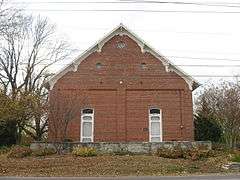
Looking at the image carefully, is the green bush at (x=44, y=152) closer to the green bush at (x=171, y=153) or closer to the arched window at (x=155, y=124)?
the green bush at (x=171, y=153)

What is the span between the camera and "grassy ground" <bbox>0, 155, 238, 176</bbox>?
22.7 meters

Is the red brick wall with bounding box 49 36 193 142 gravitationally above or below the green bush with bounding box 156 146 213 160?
above

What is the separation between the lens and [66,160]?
25.3 m

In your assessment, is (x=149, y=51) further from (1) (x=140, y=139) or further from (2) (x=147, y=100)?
(1) (x=140, y=139)

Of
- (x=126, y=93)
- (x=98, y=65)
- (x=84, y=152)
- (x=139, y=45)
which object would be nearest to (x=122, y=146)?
(x=84, y=152)

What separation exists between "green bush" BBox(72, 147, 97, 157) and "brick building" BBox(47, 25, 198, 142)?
5640 mm

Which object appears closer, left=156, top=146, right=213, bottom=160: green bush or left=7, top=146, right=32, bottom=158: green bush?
left=156, top=146, right=213, bottom=160: green bush

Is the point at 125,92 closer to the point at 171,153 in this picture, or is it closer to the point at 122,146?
the point at 122,146

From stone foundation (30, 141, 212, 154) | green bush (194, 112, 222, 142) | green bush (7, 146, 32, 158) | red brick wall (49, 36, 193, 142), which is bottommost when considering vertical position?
green bush (7, 146, 32, 158)

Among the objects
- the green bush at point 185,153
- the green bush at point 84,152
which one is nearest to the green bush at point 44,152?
the green bush at point 84,152

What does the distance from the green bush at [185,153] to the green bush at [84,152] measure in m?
4.17

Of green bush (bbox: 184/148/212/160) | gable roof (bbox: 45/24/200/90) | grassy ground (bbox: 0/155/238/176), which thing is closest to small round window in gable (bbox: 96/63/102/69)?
gable roof (bbox: 45/24/200/90)

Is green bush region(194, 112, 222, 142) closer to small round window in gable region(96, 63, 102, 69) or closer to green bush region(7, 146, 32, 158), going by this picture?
small round window in gable region(96, 63, 102, 69)

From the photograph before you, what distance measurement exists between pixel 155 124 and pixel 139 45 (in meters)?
6.53
